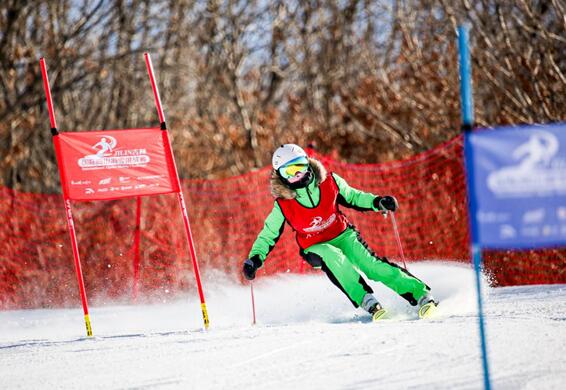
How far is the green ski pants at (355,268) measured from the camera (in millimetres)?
7059

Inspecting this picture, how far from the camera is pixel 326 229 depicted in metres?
7.36

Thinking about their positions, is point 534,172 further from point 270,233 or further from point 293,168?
point 270,233

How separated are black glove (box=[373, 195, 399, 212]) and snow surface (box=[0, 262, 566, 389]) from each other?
86 cm

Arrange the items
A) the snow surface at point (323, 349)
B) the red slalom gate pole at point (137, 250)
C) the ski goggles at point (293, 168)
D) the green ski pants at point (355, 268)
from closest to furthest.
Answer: the snow surface at point (323, 349) < the green ski pants at point (355, 268) < the ski goggles at point (293, 168) < the red slalom gate pole at point (137, 250)

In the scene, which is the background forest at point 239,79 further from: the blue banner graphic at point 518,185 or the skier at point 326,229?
the blue banner graphic at point 518,185

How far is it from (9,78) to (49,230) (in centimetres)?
570

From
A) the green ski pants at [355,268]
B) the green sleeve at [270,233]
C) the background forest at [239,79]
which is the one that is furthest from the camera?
the background forest at [239,79]

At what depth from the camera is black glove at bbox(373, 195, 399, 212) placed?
7141mm

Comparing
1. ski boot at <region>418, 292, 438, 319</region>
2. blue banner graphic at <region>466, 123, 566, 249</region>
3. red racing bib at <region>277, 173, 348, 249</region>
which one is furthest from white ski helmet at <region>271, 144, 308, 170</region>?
blue banner graphic at <region>466, 123, 566, 249</region>

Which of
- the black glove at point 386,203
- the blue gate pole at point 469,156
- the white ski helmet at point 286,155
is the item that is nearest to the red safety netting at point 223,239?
the black glove at point 386,203

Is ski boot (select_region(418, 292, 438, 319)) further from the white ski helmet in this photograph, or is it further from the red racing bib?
the white ski helmet

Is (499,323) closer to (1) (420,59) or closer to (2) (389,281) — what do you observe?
(2) (389,281)

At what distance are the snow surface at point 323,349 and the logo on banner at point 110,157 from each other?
53.1 inches

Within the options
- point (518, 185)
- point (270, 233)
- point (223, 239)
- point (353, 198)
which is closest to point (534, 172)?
point (518, 185)
